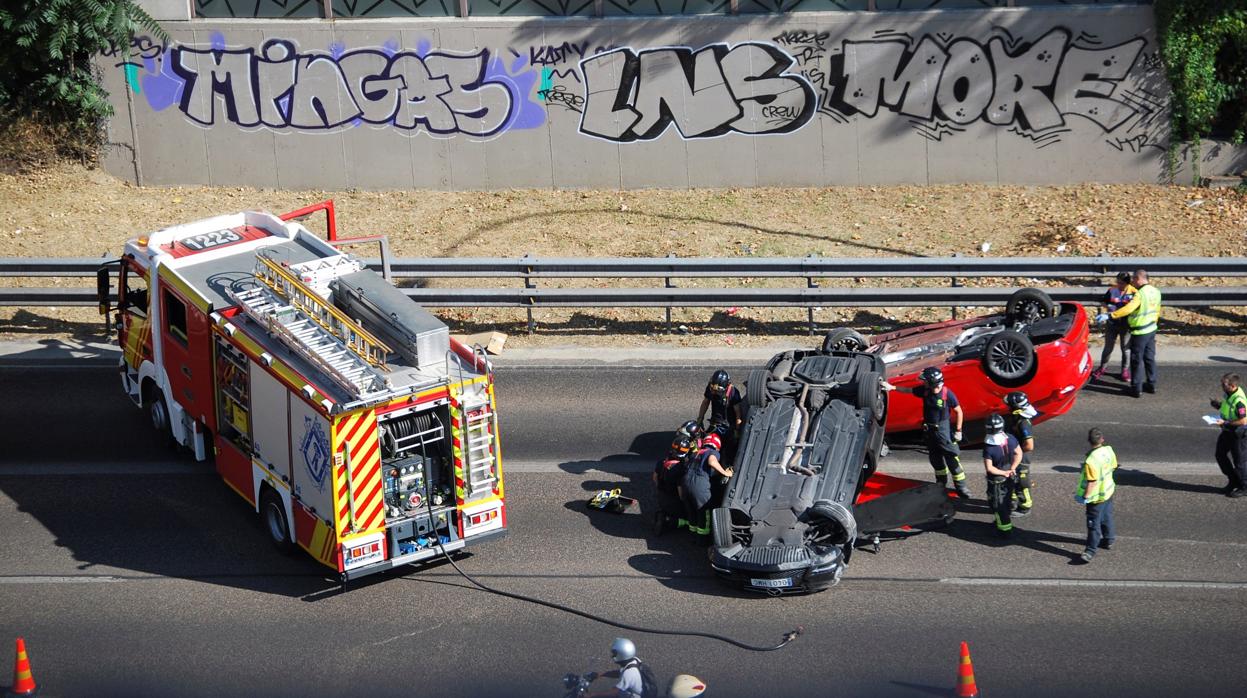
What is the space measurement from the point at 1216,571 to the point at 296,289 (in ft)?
30.2

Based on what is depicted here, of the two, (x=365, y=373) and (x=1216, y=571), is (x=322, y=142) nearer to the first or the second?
(x=365, y=373)

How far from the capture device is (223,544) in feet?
44.3

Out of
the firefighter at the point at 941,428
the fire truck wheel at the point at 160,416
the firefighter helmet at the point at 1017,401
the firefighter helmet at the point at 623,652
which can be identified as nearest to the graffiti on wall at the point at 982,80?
the firefighter at the point at 941,428

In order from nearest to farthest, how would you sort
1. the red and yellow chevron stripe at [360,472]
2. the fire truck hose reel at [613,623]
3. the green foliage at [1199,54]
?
1. the fire truck hose reel at [613,623]
2. the red and yellow chevron stripe at [360,472]
3. the green foliage at [1199,54]

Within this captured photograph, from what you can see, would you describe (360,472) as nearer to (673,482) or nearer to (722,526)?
(673,482)

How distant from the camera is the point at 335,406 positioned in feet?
38.2

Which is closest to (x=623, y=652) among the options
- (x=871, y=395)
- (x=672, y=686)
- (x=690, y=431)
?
(x=672, y=686)

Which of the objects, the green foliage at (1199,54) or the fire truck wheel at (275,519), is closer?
the fire truck wheel at (275,519)

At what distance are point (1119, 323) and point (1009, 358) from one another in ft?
10.1

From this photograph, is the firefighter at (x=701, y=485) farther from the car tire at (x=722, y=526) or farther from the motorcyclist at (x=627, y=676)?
the motorcyclist at (x=627, y=676)

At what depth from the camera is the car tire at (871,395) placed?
44.6ft

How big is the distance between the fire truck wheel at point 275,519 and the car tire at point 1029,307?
8.45 metres

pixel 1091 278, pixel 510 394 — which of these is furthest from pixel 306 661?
pixel 1091 278

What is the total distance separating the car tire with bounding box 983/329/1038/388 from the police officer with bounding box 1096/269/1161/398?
2.67 m
